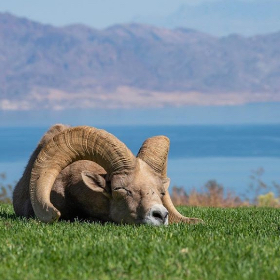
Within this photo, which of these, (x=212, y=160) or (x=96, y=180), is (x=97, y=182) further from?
(x=212, y=160)

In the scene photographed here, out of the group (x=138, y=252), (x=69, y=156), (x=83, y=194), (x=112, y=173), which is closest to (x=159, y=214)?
(x=112, y=173)

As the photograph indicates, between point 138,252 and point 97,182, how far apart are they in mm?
3337

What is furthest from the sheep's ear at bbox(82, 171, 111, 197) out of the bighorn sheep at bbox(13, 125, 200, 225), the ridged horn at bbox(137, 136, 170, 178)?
the ridged horn at bbox(137, 136, 170, 178)

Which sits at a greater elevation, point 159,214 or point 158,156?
point 158,156

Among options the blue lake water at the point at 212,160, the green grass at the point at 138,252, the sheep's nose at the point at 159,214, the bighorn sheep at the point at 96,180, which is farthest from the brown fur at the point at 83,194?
the blue lake water at the point at 212,160

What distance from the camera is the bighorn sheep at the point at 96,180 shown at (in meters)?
11.0

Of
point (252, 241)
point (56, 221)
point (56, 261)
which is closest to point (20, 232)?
point (56, 221)

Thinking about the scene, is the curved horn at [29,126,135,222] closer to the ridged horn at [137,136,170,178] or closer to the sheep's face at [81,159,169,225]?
the sheep's face at [81,159,169,225]

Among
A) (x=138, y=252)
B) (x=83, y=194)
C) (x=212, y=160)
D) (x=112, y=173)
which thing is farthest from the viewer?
(x=212, y=160)

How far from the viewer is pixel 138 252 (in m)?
8.08

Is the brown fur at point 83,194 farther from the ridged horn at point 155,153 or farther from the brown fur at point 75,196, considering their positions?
the ridged horn at point 155,153

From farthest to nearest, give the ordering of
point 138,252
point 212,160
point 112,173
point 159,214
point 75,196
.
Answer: point 212,160 → point 75,196 → point 112,173 → point 159,214 → point 138,252

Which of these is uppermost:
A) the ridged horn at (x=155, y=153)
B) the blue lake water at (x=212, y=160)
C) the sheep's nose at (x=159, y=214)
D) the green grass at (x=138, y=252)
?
the blue lake water at (x=212, y=160)

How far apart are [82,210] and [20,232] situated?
2.00 m
